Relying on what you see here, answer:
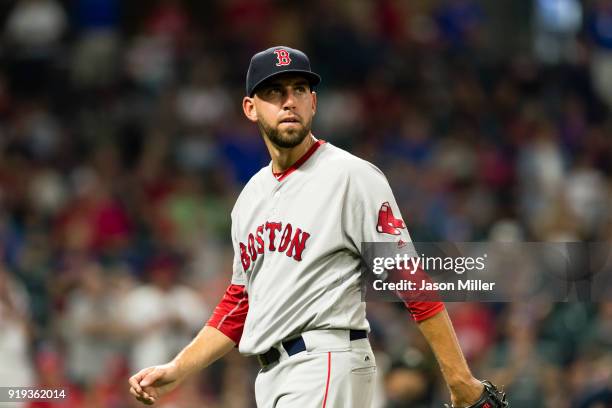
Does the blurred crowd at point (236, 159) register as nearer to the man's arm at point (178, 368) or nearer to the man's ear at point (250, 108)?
the man's arm at point (178, 368)

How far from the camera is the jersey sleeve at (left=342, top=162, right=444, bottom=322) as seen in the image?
12.3 feet

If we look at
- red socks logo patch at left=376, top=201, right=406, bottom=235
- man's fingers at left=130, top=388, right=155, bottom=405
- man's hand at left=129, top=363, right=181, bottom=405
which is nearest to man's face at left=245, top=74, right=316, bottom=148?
red socks logo patch at left=376, top=201, right=406, bottom=235

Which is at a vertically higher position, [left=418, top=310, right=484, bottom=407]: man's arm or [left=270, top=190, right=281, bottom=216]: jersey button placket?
[left=270, top=190, right=281, bottom=216]: jersey button placket

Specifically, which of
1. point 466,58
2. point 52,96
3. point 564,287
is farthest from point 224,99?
point 564,287

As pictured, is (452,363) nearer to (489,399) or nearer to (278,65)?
Result: (489,399)

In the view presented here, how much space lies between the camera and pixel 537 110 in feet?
35.1

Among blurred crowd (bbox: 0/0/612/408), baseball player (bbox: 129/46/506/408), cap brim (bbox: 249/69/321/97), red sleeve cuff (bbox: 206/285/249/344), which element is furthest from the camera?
blurred crowd (bbox: 0/0/612/408)

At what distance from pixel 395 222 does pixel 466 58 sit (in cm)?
805

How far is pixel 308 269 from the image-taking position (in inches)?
150

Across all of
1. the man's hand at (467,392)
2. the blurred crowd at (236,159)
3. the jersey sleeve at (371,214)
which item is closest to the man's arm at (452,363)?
the man's hand at (467,392)

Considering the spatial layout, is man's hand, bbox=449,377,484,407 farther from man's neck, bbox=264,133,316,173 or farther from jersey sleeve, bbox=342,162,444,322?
man's neck, bbox=264,133,316,173

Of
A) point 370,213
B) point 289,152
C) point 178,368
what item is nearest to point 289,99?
point 289,152

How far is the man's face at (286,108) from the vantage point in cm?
393

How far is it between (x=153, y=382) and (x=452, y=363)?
3.58 feet
